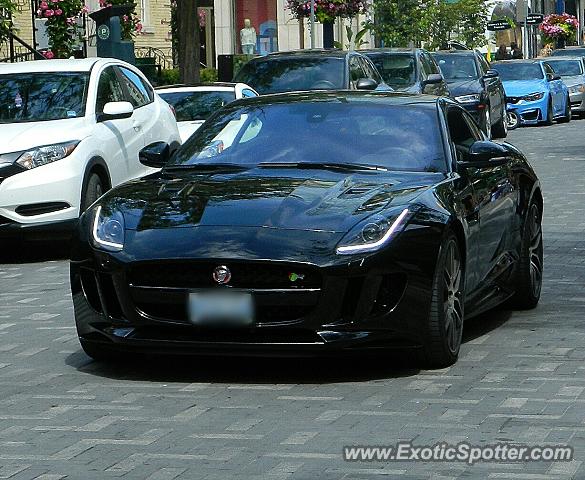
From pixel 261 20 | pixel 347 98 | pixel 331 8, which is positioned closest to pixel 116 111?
pixel 347 98

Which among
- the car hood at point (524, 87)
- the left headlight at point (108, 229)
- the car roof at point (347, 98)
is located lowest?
the car hood at point (524, 87)

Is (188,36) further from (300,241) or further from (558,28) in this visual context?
(558,28)

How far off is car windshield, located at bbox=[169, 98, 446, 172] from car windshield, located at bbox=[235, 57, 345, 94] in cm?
1094

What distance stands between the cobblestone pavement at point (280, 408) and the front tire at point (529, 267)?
0.42ft

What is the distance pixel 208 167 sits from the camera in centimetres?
863

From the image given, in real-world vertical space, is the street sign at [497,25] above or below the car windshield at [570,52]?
above

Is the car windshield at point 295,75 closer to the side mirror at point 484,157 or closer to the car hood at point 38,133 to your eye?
the car hood at point 38,133

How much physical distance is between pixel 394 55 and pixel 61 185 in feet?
46.7

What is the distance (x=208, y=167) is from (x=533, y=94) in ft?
89.3

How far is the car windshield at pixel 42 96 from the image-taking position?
14.0 m

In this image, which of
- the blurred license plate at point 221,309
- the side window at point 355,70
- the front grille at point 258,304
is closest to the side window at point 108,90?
the side window at point 355,70

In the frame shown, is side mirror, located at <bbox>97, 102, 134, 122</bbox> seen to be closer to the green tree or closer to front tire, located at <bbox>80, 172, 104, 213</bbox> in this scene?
front tire, located at <bbox>80, 172, 104, 213</bbox>

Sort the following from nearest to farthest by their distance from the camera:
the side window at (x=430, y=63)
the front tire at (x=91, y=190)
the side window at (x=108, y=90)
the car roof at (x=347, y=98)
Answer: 1. the car roof at (x=347, y=98)
2. the front tire at (x=91, y=190)
3. the side window at (x=108, y=90)
4. the side window at (x=430, y=63)

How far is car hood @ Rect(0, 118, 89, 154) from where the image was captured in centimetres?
1321
